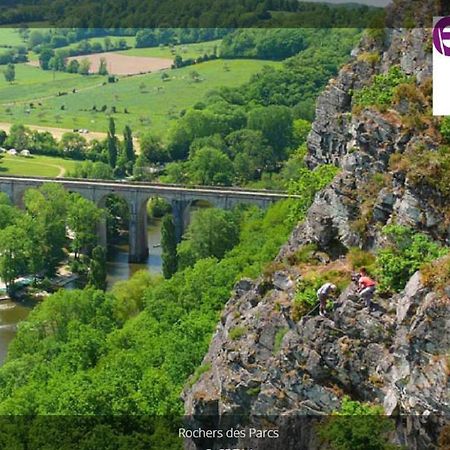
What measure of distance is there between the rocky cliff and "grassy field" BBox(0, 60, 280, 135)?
2218 inches

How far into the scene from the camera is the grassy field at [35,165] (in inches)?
2501

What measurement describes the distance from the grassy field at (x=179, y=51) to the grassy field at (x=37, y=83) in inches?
165

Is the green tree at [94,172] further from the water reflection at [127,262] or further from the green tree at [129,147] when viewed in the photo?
the water reflection at [127,262]

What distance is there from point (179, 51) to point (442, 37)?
72577mm

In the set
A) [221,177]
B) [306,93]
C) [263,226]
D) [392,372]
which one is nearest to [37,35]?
[306,93]

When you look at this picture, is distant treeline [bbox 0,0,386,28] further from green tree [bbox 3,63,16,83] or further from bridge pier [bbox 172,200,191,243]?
green tree [bbox 3,63,16,83]

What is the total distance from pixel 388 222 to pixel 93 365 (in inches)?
445

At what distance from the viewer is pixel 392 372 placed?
14.7m

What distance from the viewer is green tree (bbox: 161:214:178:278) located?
40.7 meters

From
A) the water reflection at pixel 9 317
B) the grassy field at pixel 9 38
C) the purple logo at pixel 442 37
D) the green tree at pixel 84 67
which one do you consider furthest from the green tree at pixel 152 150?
the purple logo at pixel 442 37

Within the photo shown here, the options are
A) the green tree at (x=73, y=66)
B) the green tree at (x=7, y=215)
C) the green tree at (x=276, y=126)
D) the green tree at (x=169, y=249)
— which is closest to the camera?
the green tree at (x=169, y=249)

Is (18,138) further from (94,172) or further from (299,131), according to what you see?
(299,131)

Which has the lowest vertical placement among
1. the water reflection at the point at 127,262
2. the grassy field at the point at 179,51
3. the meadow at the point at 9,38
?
the water reflection at the point at 127,262

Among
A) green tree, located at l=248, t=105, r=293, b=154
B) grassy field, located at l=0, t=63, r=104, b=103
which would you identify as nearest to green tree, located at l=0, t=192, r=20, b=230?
green tree, located at l=248, t=105, r=293, b=154
